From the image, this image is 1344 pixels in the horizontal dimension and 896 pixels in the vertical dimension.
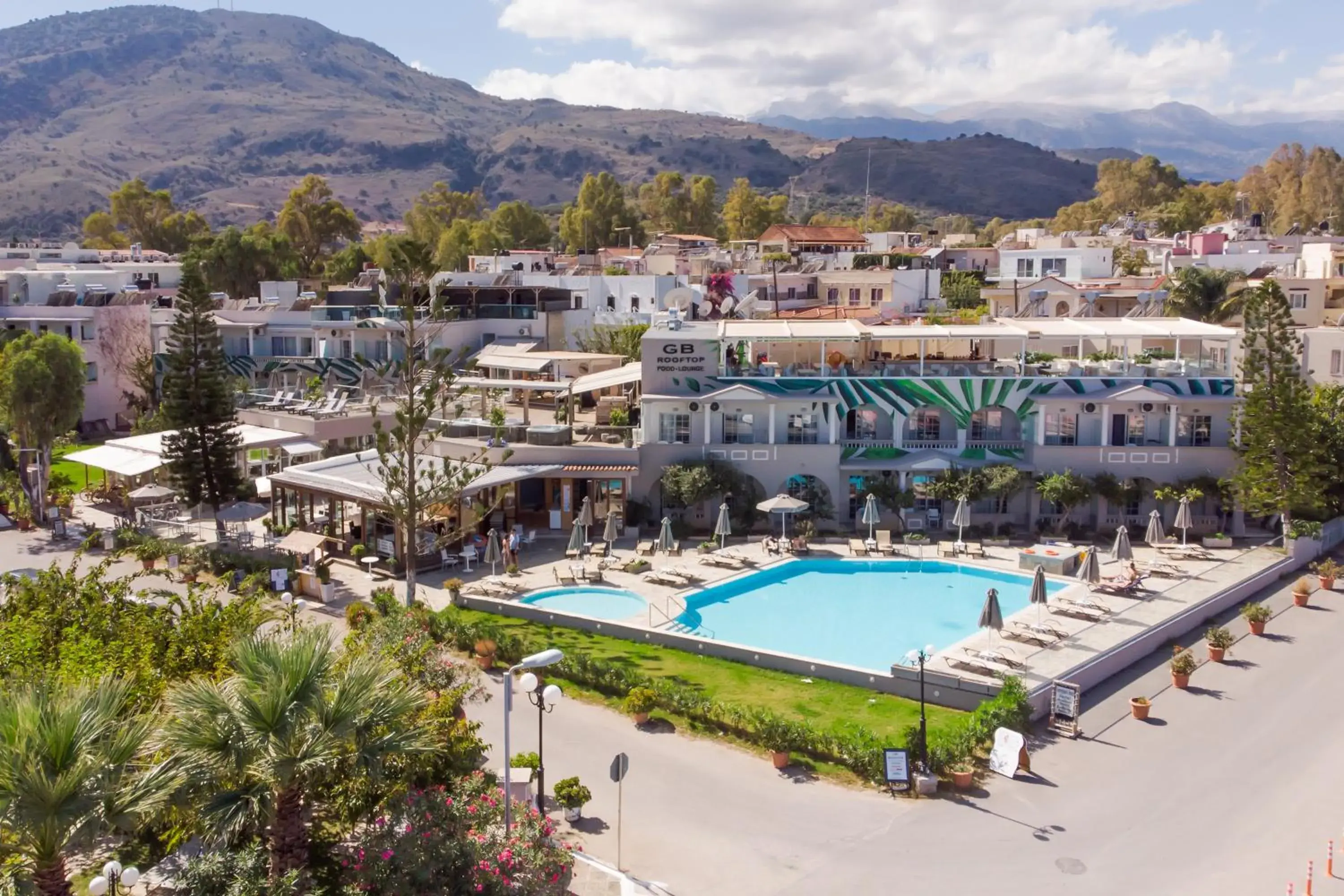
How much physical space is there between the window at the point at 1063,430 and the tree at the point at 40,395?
89.3 ft

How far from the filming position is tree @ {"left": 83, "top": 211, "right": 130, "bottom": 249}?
277ft

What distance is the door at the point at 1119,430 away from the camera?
3064 centimetres

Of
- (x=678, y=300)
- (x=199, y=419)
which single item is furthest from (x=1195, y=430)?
(x=199, y=419)

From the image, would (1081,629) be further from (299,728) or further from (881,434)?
(299,728)

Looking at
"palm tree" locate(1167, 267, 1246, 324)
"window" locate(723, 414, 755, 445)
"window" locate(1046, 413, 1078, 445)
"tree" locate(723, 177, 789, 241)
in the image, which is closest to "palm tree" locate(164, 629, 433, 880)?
"window" locate(723, 414, 755, 445)

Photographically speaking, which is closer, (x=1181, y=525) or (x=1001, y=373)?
(x=1181, y=525)

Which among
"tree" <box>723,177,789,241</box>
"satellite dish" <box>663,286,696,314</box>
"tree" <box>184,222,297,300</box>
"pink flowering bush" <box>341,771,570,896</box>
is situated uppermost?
"tree" <box>723,177,789,241</box>

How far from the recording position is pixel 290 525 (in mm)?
29297

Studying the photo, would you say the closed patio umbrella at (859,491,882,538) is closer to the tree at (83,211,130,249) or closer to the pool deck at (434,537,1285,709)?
the pool deck at (434,537,1285,709)

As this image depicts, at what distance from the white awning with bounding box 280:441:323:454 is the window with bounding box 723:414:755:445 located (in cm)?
1165

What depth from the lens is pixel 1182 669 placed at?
63.8 ft

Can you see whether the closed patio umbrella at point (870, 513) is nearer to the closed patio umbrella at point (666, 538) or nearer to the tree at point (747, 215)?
the closed patio umbrella at point (666, 538)

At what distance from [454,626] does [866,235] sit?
6755cm

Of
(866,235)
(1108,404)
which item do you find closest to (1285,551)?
(1108,404)
